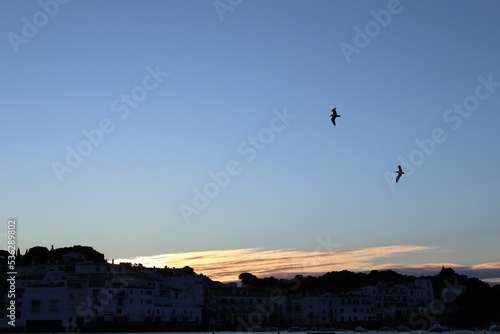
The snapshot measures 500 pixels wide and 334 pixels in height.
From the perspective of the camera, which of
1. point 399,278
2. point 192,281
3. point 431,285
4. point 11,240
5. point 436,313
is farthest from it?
point 399,278

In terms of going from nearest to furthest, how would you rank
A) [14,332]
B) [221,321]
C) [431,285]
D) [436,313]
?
[14,332]
[221,321]
[436,313]
[431,285]

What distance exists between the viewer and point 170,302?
10306 centimetres

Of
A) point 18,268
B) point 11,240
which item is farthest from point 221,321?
point 11,240

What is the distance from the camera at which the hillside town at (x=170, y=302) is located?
3479 inches

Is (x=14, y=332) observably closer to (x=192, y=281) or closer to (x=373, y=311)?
(x=192, y=281)

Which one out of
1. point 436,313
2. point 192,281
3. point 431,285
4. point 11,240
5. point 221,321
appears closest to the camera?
point 11,240

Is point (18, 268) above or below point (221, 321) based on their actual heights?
Answer: above

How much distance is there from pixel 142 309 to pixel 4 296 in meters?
19.2

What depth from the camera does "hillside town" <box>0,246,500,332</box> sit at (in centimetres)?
8838

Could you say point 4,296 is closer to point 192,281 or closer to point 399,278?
point 192,281

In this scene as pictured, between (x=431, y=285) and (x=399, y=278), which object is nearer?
(x=431, y=285)

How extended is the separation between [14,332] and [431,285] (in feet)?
287

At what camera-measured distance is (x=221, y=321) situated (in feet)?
385

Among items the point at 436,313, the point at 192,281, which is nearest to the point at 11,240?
the point at 192,281
